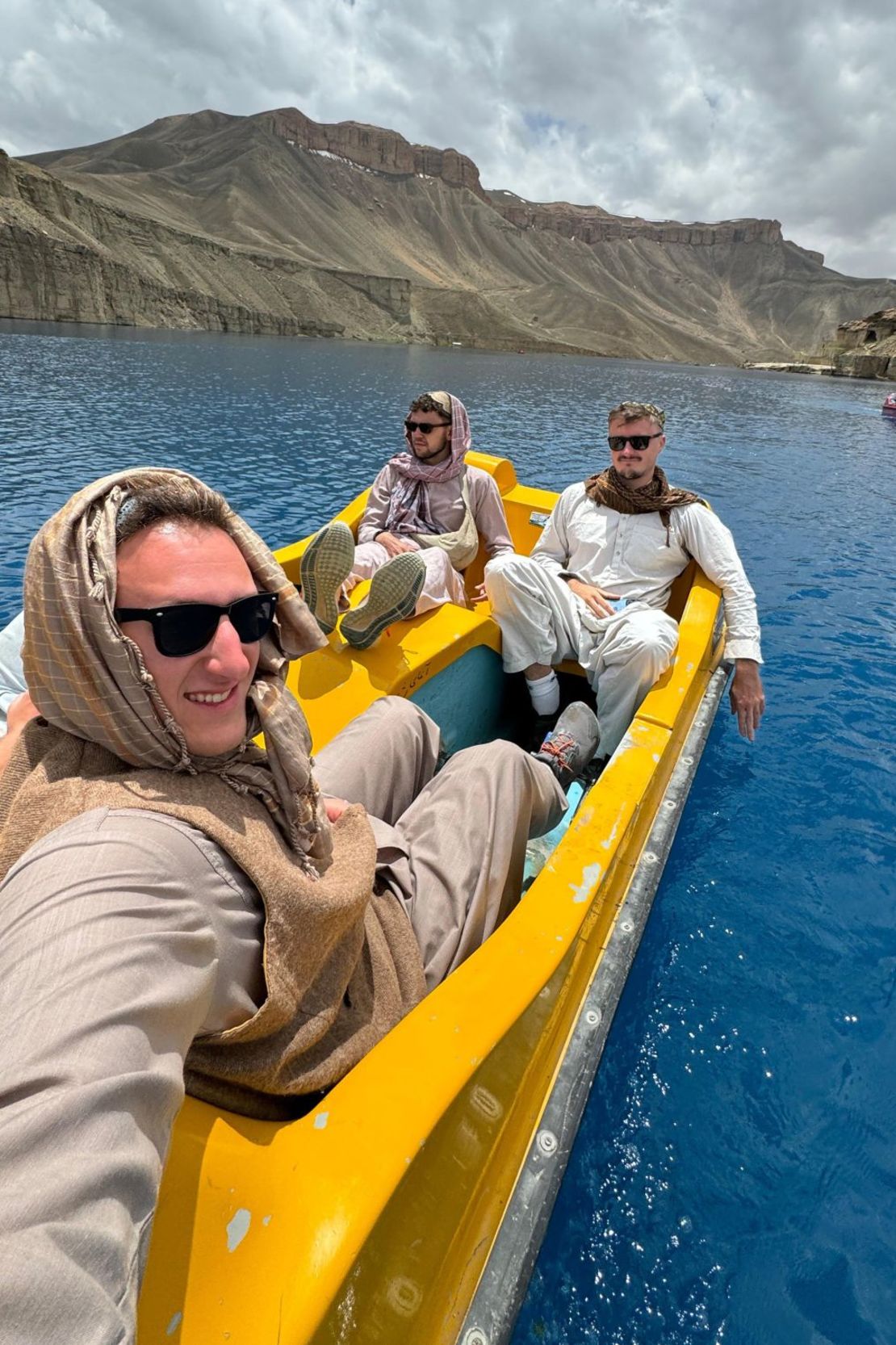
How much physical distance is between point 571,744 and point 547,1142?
1.69 metres

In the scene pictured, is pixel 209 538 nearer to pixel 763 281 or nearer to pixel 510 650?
pixel 510 650

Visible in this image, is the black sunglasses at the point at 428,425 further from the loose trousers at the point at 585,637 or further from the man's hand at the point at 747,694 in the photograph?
the man's hand at the point at 747,694

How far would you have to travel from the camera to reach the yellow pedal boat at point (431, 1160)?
38.3 inches

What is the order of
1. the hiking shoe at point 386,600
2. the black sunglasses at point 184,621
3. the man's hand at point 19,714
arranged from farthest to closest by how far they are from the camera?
the hiking shoe at point 386,600, the man's hand at point 19,714, the black sunglasses at point 184,621

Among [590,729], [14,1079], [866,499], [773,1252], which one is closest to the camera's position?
[14,1079]

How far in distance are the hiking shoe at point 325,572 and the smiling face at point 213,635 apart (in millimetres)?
1894

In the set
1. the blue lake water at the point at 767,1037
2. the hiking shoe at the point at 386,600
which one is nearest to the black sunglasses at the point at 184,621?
the hiking shoe at the point at 386,600

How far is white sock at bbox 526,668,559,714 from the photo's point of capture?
12.0ft

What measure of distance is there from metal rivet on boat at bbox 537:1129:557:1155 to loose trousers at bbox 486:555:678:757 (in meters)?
1.92

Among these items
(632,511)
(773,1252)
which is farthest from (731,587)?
(773,1252)

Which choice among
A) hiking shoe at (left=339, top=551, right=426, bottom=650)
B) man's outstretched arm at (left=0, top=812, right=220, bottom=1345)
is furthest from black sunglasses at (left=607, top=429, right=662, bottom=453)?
man's outstretched arm at (left=0, top=812, right=220, bottom=1345)

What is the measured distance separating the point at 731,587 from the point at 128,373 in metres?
27.2

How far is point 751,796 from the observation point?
170 inches

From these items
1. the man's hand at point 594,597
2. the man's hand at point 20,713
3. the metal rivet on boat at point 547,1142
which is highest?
the man's hand at point 20,713
